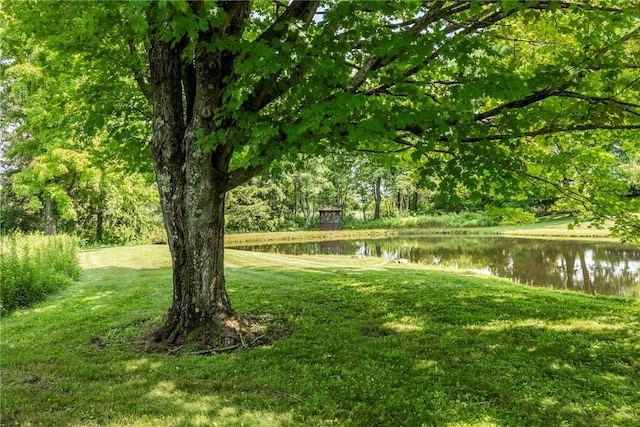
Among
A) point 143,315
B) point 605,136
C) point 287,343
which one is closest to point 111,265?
point 143,315

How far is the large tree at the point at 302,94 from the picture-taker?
16.0 ft

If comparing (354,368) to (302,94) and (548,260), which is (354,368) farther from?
(548,260)

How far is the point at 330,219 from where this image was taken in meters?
37.3

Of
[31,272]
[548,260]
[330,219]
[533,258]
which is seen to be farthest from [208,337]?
[330,219]

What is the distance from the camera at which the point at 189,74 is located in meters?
6.07

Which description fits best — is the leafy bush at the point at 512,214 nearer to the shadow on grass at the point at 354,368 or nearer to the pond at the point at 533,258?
the shadow on grass at the point at 354,368

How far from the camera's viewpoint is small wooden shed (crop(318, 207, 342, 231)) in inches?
1462

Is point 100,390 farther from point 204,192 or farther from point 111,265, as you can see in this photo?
point 111,265

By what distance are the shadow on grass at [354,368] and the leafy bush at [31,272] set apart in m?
1.05

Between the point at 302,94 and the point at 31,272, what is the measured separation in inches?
302

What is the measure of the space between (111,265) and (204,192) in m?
10.9

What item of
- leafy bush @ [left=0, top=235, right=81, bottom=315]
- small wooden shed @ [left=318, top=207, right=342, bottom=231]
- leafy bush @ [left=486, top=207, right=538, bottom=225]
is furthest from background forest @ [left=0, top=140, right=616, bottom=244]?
small wooden shed @ [left=318, top=207, right=342, bottom=231]

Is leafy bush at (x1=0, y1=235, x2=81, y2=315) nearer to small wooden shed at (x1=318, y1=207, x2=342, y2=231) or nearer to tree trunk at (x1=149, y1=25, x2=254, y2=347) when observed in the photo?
tree trunk at (x1=149, y1=25, x2=254, y2=347)

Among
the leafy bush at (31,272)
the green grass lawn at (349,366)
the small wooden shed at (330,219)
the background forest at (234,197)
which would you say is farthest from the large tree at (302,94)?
the small wooden shed at (330,219)
